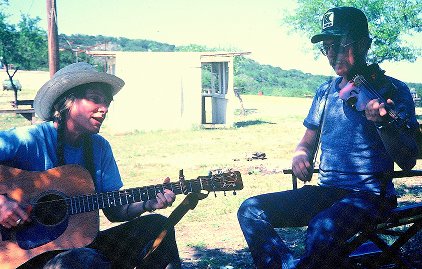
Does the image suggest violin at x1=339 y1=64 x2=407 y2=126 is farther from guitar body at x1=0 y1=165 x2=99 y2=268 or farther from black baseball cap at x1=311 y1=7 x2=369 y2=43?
guitar body at x1=0 y1=165 x2=99 y2=268

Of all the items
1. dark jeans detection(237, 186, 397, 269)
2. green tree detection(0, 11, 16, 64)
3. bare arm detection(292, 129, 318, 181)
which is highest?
green tree detection(0, 11, 16, 64)

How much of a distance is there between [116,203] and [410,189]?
673 centimetres

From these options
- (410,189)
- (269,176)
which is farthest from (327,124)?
(269,176)

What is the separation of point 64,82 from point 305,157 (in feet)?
7.11

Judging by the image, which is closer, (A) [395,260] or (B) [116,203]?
(A) [395,260]

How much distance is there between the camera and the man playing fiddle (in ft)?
9.45

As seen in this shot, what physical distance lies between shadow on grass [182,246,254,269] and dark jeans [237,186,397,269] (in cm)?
143

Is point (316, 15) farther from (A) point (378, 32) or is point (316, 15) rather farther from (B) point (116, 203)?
(B) point (116, 203)

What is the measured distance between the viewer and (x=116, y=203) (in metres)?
3.34

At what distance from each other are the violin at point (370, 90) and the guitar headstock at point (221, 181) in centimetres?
112

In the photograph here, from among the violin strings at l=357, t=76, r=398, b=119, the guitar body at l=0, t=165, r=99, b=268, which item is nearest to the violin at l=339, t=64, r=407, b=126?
the violin strings at l=357, t=76, r=398, b=119

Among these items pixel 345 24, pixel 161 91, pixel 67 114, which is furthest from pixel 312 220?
pixel 161 91

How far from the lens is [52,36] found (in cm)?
727

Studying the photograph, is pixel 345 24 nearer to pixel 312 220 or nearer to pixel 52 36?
pixel 312 220
